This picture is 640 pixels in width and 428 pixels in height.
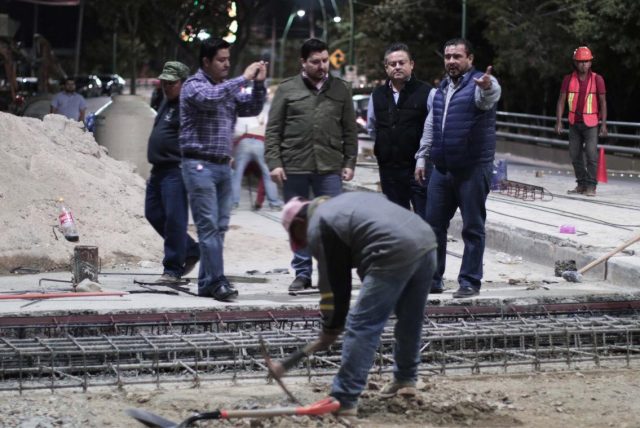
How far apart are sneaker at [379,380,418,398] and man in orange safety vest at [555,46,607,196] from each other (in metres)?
9.91

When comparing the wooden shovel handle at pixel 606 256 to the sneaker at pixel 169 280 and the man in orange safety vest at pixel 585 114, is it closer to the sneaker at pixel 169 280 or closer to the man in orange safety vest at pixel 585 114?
the sneaker at pixel 169 280

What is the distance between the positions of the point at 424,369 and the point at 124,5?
26447 millimetres

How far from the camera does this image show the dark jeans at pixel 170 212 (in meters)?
10.1

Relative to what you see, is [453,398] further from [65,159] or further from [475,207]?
[65,159]

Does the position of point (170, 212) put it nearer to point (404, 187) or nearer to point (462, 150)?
point (404, 187)

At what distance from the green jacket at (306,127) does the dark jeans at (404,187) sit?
55cm

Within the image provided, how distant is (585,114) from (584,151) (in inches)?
25.1

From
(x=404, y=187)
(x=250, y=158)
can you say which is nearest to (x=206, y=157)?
(x=404, y=187)

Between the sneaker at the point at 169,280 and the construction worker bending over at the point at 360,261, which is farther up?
the construction worker bending over at the point at 360,261

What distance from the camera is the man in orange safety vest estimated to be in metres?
16.5

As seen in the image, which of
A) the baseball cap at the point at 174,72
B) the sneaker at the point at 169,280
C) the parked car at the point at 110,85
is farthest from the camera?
the parked car at the point at 110,85

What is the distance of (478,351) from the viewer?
829 centimetres

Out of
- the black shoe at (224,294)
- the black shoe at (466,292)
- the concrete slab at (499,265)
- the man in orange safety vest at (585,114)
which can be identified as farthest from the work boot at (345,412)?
the man in orange safety vest at (585,114)

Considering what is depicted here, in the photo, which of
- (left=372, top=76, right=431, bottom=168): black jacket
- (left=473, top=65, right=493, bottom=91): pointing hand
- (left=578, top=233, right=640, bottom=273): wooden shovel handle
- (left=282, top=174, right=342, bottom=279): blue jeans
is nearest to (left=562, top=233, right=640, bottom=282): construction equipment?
(left=578, top=233, right=640, bottom=273): wooden shovel handle
